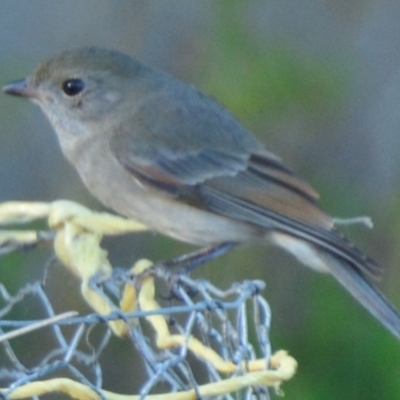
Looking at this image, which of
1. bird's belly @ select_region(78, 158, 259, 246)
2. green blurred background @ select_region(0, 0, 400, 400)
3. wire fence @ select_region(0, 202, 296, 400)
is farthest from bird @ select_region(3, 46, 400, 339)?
green blurred background @ select_region(0, 0, 400, 400)

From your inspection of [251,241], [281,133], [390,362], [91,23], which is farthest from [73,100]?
[91,23]

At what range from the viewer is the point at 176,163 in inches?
116

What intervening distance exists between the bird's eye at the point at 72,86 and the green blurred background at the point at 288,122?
0.65 m

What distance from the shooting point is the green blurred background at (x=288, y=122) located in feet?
10.9

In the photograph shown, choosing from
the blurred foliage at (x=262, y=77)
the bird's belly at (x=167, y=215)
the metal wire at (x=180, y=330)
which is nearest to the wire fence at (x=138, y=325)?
the metal wire at (x=180, y=330)

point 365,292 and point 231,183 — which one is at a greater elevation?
point 231,183

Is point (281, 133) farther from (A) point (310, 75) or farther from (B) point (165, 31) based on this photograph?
(B) point (165, 31)

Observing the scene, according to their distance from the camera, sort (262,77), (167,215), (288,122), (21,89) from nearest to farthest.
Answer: (167,215)
(21,89)
(262,77)
(288,122)

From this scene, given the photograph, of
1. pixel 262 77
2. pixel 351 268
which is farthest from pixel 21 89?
pixel 351 268

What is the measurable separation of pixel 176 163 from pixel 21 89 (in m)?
0.48

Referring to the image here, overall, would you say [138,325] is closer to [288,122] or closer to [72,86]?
[72,86]

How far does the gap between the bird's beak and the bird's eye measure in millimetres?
89

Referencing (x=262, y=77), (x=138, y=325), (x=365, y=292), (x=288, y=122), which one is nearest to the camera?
(x=138, y=325)

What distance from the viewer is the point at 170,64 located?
4.20 metres
